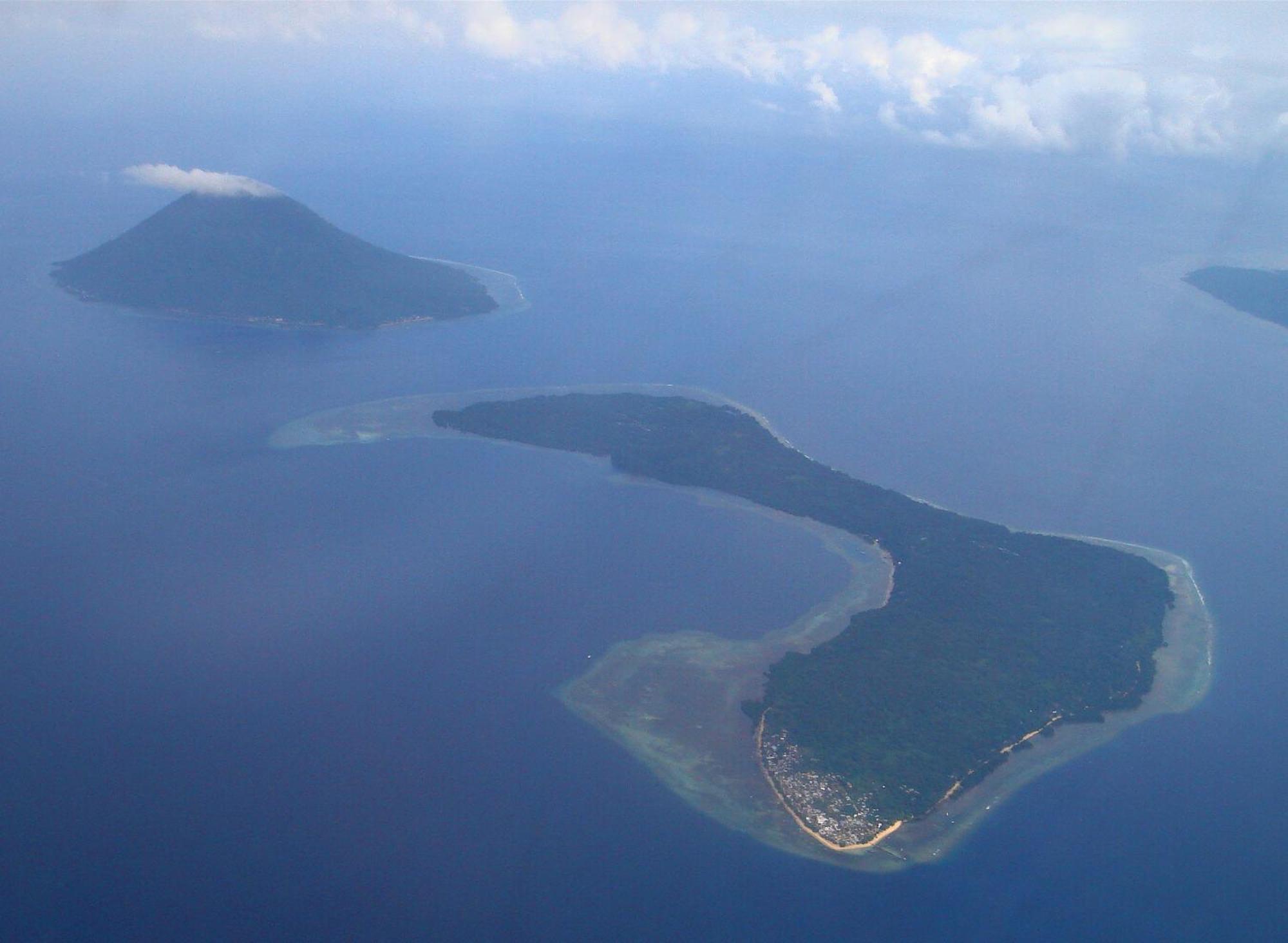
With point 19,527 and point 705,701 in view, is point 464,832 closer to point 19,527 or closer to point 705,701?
point 705,701

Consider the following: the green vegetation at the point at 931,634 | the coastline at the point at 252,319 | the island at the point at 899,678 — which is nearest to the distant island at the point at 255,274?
the coastline at the point at 252,319

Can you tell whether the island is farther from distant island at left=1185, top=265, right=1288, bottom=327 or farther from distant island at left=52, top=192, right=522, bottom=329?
distant island at left=1185, top=265, right=1288, bottom=327

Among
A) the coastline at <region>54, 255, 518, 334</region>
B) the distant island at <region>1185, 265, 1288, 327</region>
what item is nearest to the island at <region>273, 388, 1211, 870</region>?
the coastline at <region>54, 255, 518, 334</region>

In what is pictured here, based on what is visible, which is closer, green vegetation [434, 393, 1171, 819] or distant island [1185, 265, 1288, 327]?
green vegetation [434, 393, 1171, 819]

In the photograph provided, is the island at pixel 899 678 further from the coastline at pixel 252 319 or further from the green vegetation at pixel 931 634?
the coastline at pixel 252 319

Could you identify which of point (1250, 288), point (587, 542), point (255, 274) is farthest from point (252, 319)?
point (1250, 288)

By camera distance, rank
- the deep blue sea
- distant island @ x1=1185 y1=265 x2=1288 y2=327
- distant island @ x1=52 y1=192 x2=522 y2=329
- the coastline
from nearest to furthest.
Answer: the deep blue sea, the coastline, distant island @ x1=52 y1=192 x2=522 y2=329, distant island @ x1=1185 y1=265 x2=1288 y2=327
